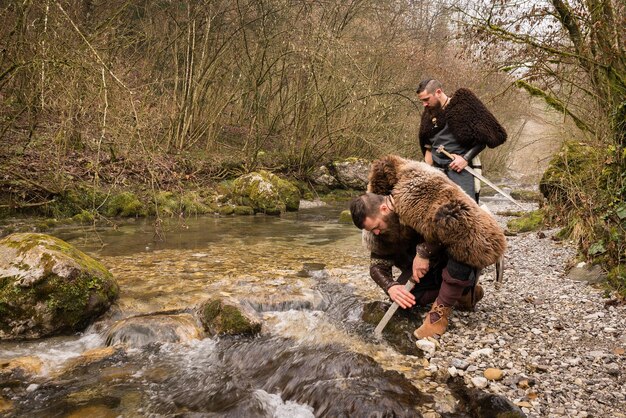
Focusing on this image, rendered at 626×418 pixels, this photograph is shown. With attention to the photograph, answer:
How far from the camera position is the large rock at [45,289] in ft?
13.6

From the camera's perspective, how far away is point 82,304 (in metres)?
4.43

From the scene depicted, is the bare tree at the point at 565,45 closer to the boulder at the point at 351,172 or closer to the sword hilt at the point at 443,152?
the sword hilt at the point at 443,152

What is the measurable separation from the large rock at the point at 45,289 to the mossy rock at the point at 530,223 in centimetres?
788

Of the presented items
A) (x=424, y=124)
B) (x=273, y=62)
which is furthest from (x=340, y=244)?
(x=273, y=62)

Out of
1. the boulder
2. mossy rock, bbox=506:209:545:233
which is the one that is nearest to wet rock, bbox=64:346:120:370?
mossy rock, bbox=506:209:545:233

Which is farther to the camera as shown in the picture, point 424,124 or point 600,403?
point 424,124

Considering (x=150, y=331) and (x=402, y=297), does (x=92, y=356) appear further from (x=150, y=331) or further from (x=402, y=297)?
(x=402, y=297)

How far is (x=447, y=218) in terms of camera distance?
11.3 ft

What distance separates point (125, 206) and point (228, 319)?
6930 millimetres

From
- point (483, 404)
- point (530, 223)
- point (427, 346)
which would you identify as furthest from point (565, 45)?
point (483, 404)

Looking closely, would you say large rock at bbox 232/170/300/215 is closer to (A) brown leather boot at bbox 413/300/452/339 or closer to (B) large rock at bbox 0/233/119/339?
(B) large rock at bbox 0/233/119/339

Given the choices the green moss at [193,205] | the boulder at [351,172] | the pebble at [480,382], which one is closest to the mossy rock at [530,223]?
the pebble at [480,382]

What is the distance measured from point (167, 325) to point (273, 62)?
10913mm

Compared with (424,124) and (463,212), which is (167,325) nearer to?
(463,212)
